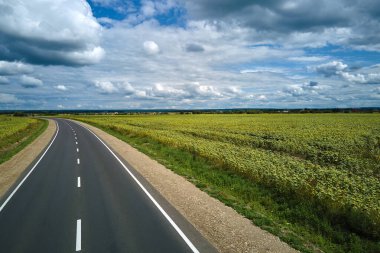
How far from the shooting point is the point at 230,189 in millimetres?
13617

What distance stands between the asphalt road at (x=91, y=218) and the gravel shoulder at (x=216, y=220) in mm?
393

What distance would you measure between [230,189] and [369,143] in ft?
73.0

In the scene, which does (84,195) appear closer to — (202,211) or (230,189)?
(202,211)

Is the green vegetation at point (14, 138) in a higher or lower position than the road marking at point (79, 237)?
lower

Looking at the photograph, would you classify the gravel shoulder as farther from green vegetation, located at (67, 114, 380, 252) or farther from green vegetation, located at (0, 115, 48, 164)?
green vegetation, located at (0, 115, 48, 164)

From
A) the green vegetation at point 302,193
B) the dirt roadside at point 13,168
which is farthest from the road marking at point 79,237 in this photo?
the dirt roadside at point 13,168

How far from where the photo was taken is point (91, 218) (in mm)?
9602

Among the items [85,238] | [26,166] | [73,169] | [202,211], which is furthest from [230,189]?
[26,166]

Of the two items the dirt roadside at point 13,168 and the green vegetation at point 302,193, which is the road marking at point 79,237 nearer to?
the green vegetation at point 302,193

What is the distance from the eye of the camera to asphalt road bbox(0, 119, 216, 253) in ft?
25.3

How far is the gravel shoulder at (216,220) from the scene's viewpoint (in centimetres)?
786

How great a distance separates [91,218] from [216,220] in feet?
14.0

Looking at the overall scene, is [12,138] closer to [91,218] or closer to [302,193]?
[91,218]

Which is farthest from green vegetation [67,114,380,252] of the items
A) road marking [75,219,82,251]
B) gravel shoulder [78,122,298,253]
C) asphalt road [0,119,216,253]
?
road marking [75,219,82,251]
